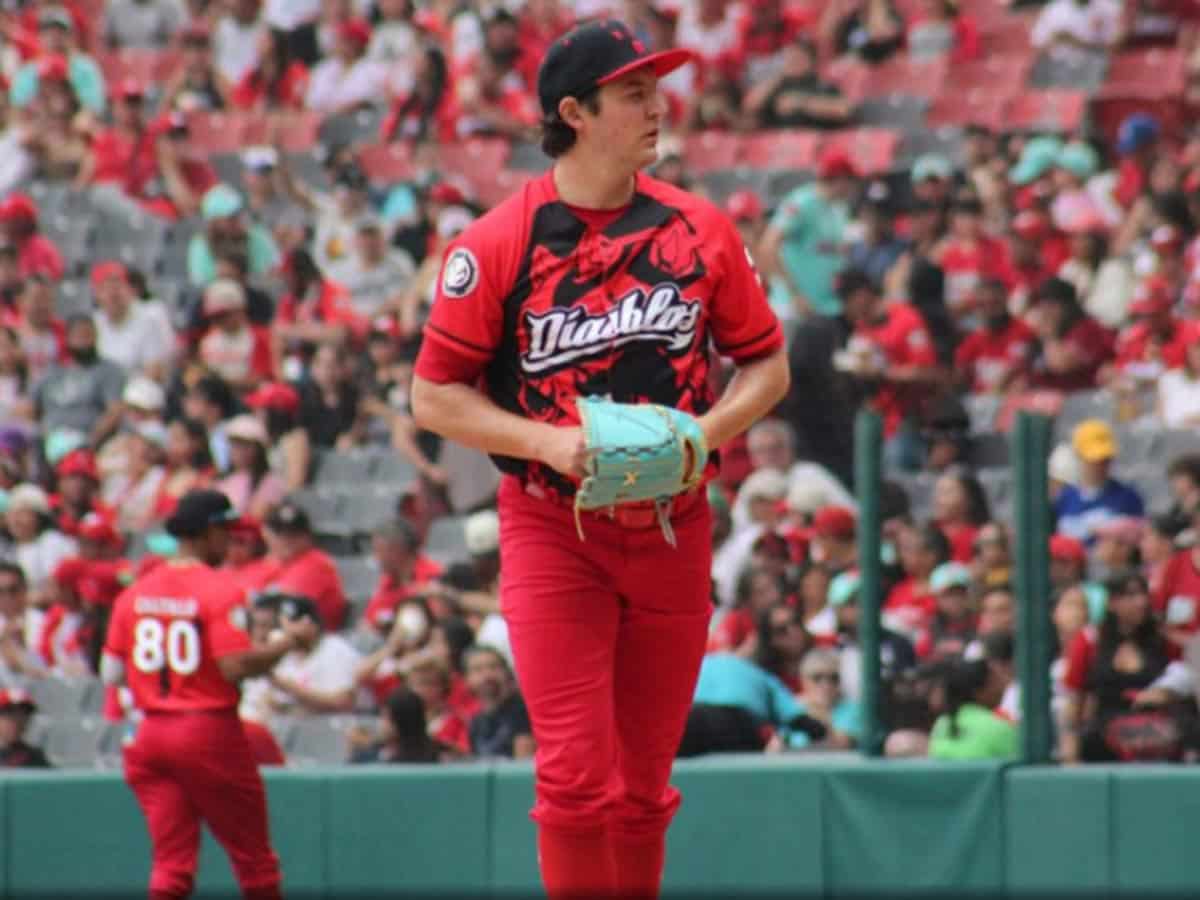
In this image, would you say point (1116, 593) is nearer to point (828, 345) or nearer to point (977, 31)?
point (828, 345)

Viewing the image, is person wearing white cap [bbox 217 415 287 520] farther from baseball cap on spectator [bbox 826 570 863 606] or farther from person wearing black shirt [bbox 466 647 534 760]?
baseball cap on spectator [bbox 826 570 863 606]

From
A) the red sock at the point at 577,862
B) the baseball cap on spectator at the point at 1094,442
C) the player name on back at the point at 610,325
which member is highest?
the player name on back at the point at 610,325

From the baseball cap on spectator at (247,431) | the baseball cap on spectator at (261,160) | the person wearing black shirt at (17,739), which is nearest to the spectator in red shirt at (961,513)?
→ the person wearing black shirt at (17,739)

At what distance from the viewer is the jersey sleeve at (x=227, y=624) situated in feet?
24.6

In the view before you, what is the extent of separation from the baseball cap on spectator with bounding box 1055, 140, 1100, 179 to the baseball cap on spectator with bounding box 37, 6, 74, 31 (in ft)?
22.0

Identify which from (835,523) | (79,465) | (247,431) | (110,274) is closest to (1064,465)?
(835,523)

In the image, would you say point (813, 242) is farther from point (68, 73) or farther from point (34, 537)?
point (68, 73)

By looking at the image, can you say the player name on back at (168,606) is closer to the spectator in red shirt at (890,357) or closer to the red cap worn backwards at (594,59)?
the spectator in red shirt at (890,357)

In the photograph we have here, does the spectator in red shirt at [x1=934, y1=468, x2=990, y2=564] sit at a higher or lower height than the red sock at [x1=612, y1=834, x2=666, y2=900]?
higher

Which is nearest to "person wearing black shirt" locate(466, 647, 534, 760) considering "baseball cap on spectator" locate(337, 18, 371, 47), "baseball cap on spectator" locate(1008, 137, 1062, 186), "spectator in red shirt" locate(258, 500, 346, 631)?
"spectator in red shirt" locate(258, 500, 346, 631)

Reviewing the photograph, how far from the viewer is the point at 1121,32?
14.0 metres

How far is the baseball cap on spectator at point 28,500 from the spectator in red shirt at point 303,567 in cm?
133

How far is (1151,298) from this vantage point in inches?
416

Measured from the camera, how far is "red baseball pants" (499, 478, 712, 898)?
14.8 ft
